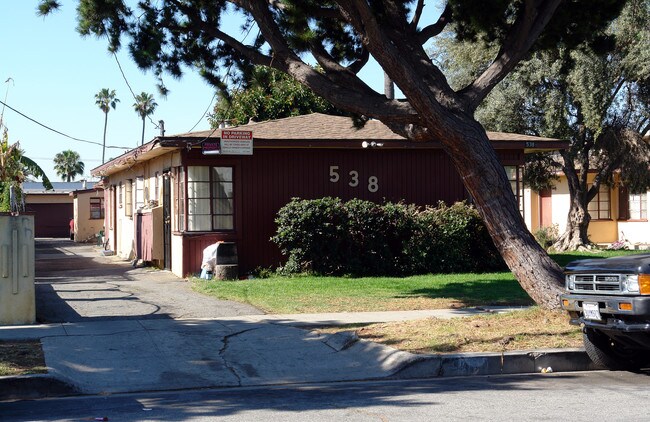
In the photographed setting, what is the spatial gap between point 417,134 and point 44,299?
7.51 metres

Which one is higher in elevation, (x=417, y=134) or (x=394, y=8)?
(x=394, y=8)

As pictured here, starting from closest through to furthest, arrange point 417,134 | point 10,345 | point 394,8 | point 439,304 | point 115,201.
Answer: point 10,345 < point 417,134 < point 394,8 < point 439,304 < point 115,201

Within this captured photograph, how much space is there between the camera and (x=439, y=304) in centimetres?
1469

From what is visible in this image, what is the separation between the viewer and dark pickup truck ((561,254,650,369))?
28.0ft

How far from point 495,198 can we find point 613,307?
3566 millimetres

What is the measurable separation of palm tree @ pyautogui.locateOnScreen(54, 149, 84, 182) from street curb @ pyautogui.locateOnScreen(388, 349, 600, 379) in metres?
84.7

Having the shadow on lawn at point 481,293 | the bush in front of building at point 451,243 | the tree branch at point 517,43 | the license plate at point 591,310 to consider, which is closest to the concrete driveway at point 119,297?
the shadow on lawn at point 481,293

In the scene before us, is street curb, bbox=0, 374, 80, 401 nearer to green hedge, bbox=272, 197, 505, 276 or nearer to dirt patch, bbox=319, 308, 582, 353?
dirt patch, bbox=319, 308, 582, 353

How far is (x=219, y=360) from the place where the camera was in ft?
34.2

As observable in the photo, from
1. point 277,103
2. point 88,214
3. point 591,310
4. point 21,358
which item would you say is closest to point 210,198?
point 21,358

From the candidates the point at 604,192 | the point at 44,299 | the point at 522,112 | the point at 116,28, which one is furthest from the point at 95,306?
the point at 604,192

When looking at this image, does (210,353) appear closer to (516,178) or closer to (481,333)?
(481,333)

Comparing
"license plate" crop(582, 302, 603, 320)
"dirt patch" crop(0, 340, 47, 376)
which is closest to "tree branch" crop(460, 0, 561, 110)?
"license plate" crop(582, 302, 603, 320)

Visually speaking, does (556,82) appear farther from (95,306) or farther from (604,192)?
(95,306)
